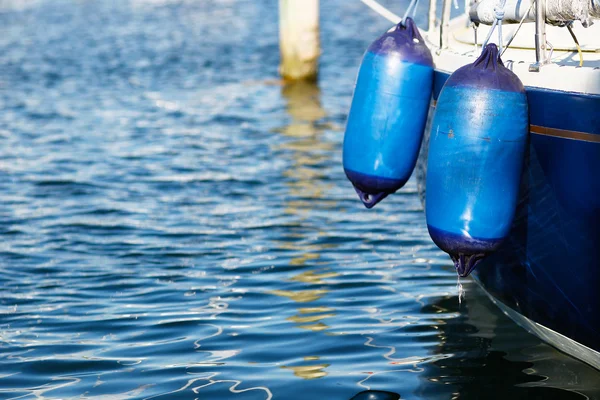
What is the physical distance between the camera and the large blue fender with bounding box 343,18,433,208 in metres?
5.59

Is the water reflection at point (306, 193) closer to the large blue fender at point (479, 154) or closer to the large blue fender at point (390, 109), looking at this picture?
the large blue fender at point (390, 109)

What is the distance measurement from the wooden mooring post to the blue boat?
10.3m

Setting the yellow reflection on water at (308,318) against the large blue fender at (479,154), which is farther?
the yellow reflection on water at (308,318)

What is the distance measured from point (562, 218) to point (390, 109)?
1236 millimetres

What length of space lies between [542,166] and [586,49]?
2.26ft

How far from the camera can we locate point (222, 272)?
728 cm

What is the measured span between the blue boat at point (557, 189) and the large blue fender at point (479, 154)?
142 mm

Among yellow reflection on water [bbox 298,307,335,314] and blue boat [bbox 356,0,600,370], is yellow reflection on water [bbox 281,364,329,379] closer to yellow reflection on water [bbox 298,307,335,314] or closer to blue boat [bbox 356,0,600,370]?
yellow reflection on water [bbox 298,307,335,314]

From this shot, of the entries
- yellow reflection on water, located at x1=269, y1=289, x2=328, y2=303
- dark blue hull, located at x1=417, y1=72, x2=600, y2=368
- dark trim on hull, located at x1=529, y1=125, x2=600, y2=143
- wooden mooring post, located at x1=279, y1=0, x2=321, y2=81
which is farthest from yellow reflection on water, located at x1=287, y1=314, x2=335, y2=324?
wooden mooring post, located at x1=279, y1=0, x2=321, y2=81

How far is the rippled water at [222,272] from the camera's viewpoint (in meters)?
5.36

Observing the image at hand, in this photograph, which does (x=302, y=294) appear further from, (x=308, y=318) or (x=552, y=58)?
(x=552, y=58)

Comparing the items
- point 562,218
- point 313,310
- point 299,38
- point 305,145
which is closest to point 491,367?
point 562,218

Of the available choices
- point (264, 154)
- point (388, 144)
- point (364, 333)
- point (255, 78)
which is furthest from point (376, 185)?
point (255, 78)

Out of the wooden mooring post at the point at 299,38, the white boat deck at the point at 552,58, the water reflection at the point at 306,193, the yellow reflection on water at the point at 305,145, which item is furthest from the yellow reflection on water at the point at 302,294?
the wooden mooring post at the point at 299,38
